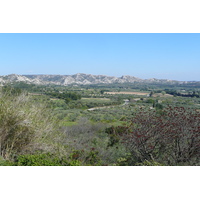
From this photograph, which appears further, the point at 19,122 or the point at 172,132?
the point at 172,132

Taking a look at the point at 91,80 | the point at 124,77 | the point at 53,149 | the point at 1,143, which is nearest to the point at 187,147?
the point at 53,149

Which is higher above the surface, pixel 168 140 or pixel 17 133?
pixel 17 133

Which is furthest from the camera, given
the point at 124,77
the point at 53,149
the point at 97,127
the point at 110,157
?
the point at 124,77

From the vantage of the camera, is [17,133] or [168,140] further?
[168,140]

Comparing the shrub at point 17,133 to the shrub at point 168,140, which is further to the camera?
the shrub at point 168,140

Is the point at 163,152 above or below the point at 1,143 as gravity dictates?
below

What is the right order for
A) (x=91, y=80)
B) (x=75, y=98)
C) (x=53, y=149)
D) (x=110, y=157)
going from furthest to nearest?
1. (x=91, y=80)
2. (x=75, y=98)
3. (x=110, y=157)
4. (x=53, y=149)

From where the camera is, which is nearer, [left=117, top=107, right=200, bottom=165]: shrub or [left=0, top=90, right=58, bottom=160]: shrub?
[left=0, top=90, right=58, bottom=160]: shrub

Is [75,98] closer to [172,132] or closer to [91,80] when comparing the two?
[172,132]

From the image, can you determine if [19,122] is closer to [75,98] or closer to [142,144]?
[142,144]
